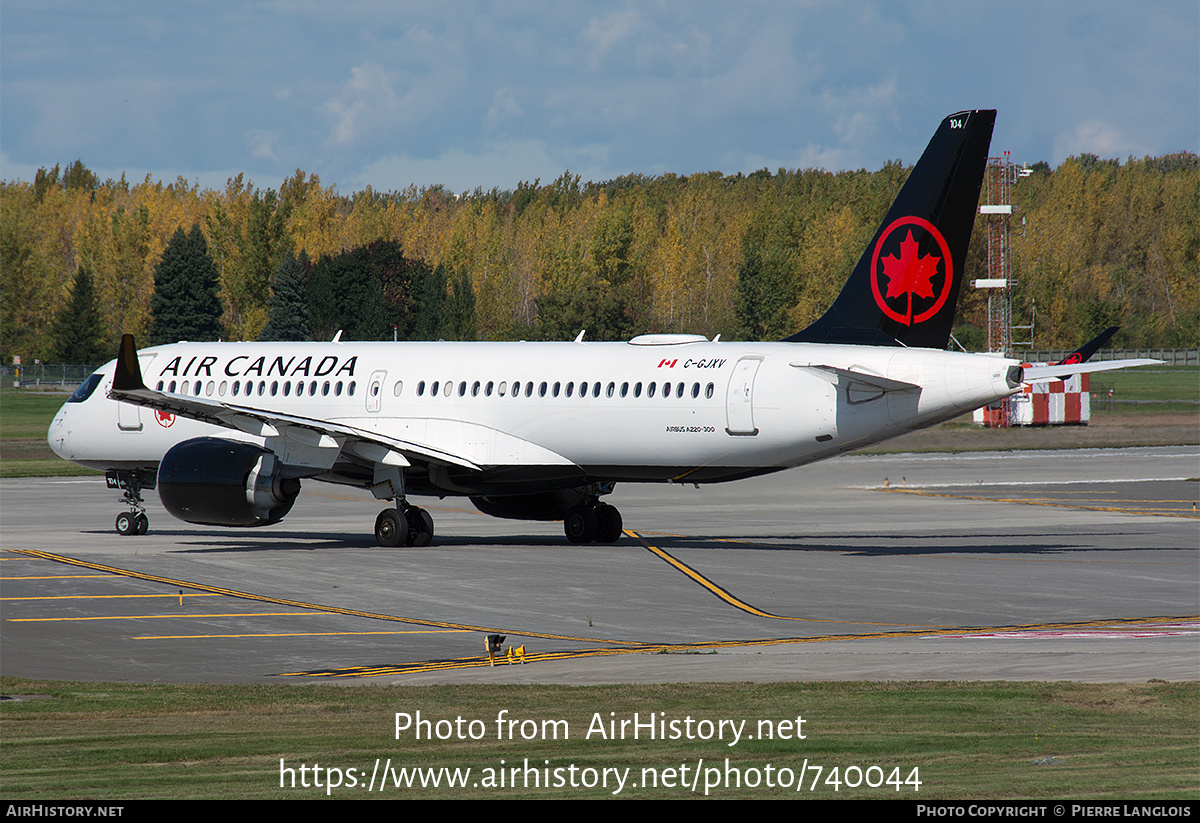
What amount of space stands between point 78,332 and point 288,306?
69.3ft

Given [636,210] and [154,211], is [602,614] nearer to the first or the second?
[636,210]

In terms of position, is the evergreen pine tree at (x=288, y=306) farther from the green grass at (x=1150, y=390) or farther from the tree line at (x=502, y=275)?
the green grass at (x=1150, y=390)

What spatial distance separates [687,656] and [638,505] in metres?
26.3

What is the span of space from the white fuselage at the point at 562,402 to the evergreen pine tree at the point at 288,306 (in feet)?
294

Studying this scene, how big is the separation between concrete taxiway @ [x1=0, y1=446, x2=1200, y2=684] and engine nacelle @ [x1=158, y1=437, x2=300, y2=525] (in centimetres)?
96

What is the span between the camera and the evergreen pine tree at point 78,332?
130m

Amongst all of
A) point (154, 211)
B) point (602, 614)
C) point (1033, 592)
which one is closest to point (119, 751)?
point (602, 614)

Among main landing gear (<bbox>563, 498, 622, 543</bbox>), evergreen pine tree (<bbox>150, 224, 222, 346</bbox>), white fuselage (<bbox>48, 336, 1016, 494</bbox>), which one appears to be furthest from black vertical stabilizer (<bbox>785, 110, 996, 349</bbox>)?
evergreen pine tree (<bbox>150, 224, 222, 346</bbox>)

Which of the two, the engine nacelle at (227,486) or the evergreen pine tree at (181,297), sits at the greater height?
the evergreen pine tree at (181,297)

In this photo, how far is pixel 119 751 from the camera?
1151 cm

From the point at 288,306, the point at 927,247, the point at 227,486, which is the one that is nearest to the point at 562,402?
the point at 227,486

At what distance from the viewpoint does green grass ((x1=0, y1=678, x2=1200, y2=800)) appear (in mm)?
9891

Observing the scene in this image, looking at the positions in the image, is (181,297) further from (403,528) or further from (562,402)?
(562,402)

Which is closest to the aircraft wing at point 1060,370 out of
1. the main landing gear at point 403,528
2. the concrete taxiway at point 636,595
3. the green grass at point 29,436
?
the concrete taxiway at point 636,595
